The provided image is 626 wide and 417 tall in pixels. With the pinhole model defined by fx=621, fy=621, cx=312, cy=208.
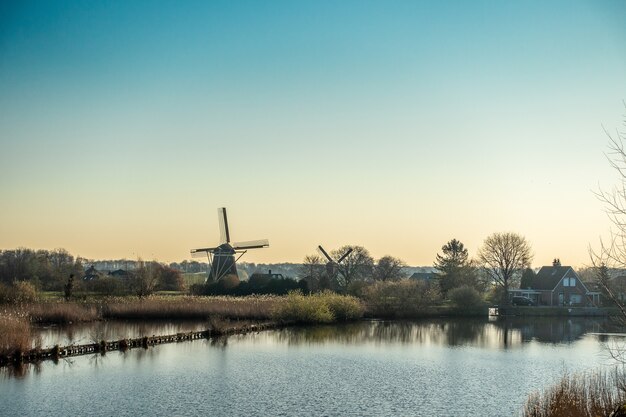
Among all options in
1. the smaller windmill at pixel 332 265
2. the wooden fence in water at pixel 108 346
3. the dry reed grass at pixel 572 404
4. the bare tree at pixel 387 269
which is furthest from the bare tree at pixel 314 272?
the dry reed grass at pixel 572 404

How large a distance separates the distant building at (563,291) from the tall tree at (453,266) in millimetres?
9214

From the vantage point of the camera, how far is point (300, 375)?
24859 mm

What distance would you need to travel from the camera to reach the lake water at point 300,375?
1920 centimetres

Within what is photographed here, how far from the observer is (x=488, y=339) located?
39.8 metres

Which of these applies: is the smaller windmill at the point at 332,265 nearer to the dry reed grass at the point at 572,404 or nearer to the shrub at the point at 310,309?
the shrub at the point at 310,309

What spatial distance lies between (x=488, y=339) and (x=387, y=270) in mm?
32193

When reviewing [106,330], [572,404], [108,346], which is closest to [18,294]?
[106,330]

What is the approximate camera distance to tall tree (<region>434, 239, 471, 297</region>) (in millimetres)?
63125

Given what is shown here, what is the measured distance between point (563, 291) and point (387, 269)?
19096mm

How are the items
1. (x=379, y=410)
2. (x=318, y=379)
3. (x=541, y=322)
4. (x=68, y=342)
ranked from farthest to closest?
(x=541, y=322) → (x=68, y=342) → (x=318, y=379) → (x=379, y=410)

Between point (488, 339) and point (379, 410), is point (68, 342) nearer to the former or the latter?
point (379, 410)

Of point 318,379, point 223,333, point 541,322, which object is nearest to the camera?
point 318,379

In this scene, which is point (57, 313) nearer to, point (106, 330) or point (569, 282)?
point (106, 330)

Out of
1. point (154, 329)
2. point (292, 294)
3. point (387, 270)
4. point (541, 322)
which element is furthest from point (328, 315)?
point (387, 270)
